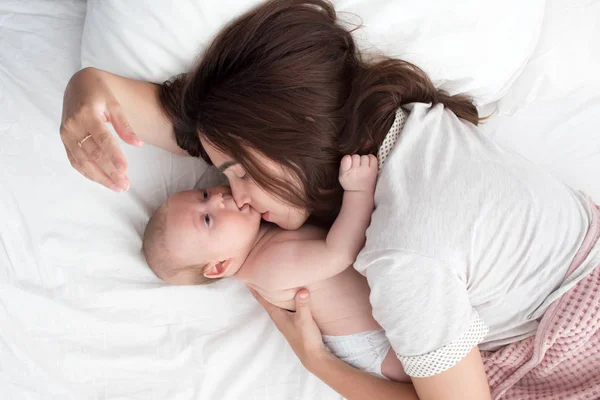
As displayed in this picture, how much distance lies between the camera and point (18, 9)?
1.47m

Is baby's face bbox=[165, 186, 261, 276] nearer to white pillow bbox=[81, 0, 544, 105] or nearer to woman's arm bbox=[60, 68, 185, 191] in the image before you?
woman's arm bbox=[60, 68, 185, 191]

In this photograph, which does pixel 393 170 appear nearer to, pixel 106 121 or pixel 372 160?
pixel 372 160

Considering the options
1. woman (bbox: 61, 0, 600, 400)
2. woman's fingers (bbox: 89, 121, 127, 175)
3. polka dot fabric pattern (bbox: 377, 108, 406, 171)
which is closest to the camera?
woman's fingers (bbox: 89, 121, 127, 175)

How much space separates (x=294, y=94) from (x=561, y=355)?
75 cm

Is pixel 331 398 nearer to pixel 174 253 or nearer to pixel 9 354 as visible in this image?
pixel 174 253

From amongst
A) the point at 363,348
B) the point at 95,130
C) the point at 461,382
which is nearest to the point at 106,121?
the point at 95,130

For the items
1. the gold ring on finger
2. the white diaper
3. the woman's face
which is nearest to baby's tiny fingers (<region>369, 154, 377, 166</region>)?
the woman's face

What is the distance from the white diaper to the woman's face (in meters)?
0.29

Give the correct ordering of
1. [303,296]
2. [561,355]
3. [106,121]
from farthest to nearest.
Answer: [303,296] → [561,355] → [106,121]

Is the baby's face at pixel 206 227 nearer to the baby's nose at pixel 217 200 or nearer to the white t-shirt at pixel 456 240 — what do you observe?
the baby's nose at pixel 217 200

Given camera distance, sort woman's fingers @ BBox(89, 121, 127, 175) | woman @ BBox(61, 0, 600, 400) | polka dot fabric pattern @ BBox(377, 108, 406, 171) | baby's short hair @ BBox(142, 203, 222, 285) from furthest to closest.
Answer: baby's short hair @ BBox(142, 203, 222, 285) → polka dot fabric pattern @ BBox(377, 108, 406, 171) → woman @ BBox(61, 0, 600, 400) → woman's fingers @ BBox(89, 121, 127, 175)

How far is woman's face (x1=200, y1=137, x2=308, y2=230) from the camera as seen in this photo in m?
1.16

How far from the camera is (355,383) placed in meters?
1.27

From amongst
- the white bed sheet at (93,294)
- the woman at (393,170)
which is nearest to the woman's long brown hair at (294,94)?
the woman at (393,170)
